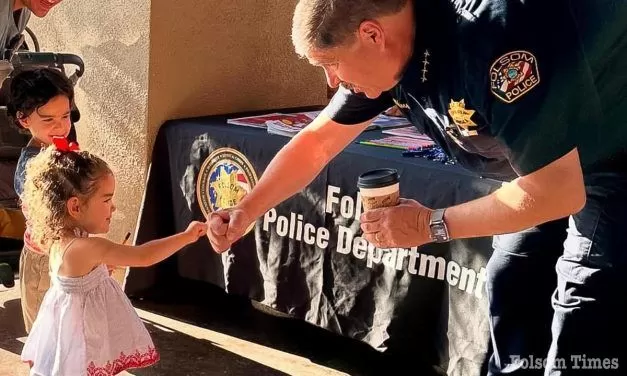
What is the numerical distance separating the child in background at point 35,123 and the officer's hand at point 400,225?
1763mm

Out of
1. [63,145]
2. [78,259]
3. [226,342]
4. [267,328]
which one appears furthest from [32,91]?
[267,328]

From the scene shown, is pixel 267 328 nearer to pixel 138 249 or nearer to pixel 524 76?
pixel 138 249

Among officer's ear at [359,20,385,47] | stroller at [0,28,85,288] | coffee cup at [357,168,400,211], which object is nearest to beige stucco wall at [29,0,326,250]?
stroller at [0,28,85,288]

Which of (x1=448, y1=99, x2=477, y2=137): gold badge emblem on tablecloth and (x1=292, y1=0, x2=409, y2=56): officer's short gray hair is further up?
(x1=292, y1=0, x2=409, y2=56): officer's short gray hair

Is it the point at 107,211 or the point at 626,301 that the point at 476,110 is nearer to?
the point at 626,301

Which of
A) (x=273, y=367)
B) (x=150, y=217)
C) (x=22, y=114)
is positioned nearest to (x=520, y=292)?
(x=273, y=367)

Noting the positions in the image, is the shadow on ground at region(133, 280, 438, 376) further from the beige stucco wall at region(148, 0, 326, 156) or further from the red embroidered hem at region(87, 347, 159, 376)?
the red embroidered hem at region(87, 347, 159, 376)

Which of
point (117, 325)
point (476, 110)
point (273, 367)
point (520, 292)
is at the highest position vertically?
point (476, 110)

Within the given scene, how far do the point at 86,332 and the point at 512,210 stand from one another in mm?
1550

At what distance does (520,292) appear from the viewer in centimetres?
264

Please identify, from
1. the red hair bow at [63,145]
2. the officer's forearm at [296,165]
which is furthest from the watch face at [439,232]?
the red hair bow at [63,145]

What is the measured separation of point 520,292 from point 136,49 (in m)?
2.67

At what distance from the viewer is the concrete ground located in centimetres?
404

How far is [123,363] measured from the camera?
3.13 metres
